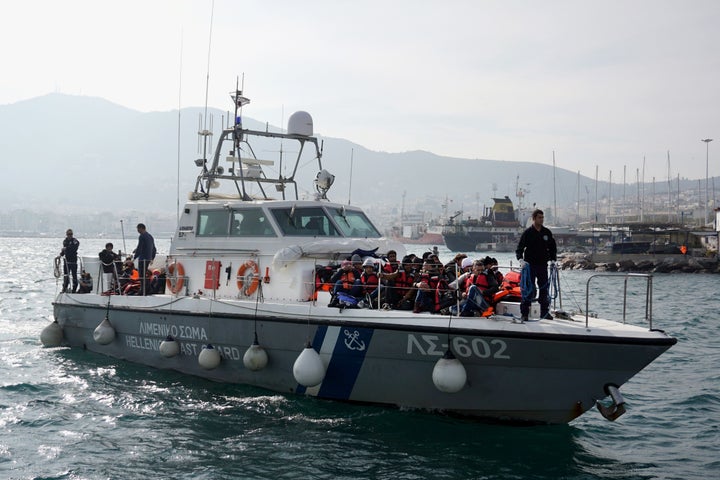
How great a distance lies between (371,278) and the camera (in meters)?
8.87

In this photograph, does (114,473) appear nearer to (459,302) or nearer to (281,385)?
(281,385)

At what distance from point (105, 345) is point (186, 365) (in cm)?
220

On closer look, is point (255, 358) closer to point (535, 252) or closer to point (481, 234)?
point (535, 252)

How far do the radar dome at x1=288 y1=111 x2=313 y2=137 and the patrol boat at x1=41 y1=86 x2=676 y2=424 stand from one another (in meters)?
0.02

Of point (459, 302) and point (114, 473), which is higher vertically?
point (459, 302)

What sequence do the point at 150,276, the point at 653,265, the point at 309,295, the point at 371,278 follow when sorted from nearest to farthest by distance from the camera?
the point at 371,278, the point at 309,295, the point at 150,276, the point at 653,265

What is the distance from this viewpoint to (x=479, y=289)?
8.20m

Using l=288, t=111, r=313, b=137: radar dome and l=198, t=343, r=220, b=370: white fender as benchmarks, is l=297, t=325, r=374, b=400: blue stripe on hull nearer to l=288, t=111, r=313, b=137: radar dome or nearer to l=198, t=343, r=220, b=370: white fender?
l=198, t=343, r=220, b=370: white fender

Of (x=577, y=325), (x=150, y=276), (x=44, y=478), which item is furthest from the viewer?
(x=150, y=276)

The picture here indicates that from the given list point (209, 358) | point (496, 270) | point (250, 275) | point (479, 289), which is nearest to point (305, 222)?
point (250, 275)

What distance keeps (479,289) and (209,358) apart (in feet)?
13.0

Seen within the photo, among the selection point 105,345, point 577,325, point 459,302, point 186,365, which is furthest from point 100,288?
point 577,325

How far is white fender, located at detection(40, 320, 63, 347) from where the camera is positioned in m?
12.9

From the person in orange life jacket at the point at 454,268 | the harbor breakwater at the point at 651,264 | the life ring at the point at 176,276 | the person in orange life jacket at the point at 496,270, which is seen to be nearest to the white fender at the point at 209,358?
the life ring at the point at 176,276
